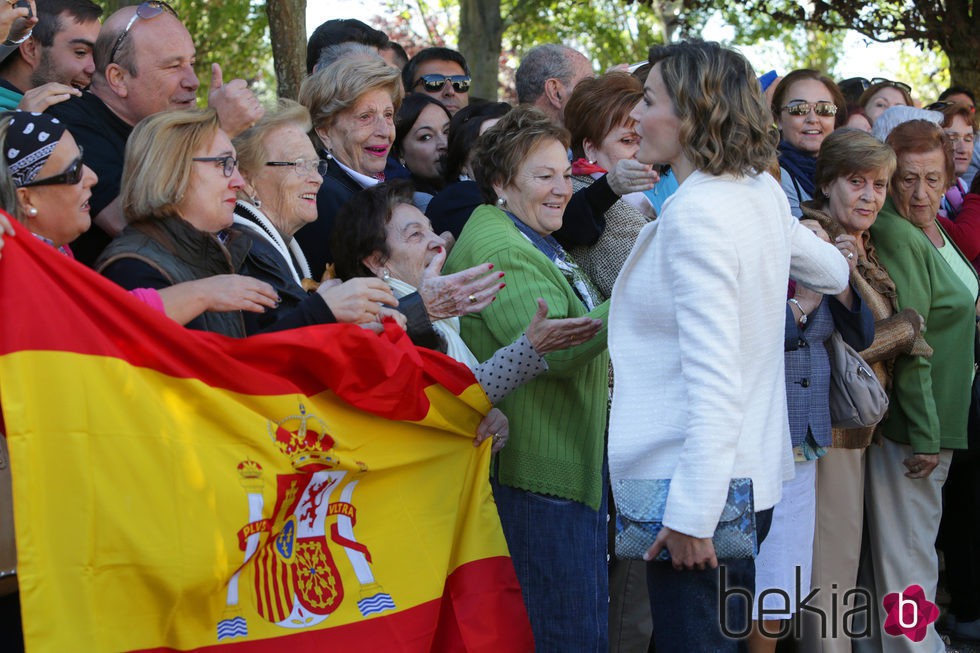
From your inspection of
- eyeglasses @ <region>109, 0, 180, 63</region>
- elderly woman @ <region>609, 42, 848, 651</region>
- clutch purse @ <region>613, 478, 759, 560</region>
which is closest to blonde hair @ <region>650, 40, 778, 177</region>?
elderly woman @ <region>609, 42, 848, 651</region>

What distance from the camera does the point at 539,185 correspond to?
15.7 ft

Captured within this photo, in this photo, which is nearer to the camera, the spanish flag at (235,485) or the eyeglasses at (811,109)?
the spanish flag at (235,485)

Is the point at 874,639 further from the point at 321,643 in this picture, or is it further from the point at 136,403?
the point at 136,403

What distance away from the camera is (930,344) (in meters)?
6.12

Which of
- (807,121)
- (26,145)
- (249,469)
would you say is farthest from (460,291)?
(807,121)

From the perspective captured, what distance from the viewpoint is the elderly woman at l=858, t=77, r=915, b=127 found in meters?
8.49

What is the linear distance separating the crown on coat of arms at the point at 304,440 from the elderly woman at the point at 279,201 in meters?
0.42

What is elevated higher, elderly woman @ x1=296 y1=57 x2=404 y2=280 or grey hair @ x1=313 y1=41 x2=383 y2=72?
grey hair @ x1=313 y1=41 x2=383 y2=72

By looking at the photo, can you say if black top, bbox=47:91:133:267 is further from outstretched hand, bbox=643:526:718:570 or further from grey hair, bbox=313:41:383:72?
outstretched hand, bbox=643:526:718:570

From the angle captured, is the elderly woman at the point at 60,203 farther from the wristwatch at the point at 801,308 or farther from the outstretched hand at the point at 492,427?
the wristwatch at the point at 801,308

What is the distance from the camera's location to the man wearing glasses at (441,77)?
734cm

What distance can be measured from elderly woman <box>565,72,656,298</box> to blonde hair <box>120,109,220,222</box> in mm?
2036

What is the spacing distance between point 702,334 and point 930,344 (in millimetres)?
3359

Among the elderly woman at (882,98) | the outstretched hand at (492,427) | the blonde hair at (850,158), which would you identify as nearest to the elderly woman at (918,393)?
the blonde hair at (850,158)
